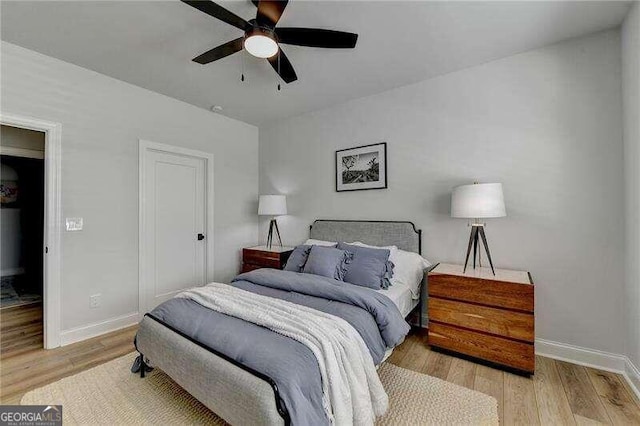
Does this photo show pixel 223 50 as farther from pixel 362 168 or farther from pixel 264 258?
pixel 264 258

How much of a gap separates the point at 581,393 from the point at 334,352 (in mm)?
1846

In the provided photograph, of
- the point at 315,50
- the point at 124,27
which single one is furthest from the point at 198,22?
the point at 315,50

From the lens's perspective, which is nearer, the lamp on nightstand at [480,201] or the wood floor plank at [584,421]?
the wood floor plank at [584,421]

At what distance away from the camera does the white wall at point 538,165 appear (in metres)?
2.23

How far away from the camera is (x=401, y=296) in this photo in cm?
241

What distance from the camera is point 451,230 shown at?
9.41ft

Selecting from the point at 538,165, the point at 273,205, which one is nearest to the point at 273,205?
the point at 273,205

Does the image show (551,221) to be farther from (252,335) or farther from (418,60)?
(252,335)

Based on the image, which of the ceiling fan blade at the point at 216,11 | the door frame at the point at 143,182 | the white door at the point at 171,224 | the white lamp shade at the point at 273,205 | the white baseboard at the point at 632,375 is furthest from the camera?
the white lamp shade at the point at 273,205

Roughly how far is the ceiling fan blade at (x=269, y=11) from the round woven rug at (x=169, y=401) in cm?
248

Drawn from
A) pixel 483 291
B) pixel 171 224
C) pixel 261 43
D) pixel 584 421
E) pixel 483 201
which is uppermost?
pixel 261 43

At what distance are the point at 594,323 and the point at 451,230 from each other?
1.28 m

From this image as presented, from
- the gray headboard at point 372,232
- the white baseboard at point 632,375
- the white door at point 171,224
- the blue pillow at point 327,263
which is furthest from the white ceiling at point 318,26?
the white baseboard at point 632,375

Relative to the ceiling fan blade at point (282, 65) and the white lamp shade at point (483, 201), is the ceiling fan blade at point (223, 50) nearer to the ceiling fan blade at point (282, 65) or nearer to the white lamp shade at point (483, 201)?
the ceiling fan blade at point (282, 65)
